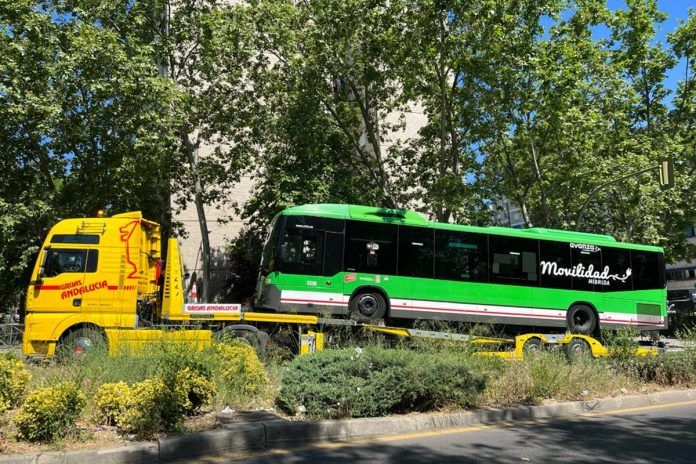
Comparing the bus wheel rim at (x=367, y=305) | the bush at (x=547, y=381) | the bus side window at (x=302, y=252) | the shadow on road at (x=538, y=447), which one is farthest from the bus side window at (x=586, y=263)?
Answer: the shadow on road at (x=538, y=447)

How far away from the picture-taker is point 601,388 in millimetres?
8672

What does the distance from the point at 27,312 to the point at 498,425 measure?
10.4 m

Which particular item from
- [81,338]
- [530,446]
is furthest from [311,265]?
[530,446]

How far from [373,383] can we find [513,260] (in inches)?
377

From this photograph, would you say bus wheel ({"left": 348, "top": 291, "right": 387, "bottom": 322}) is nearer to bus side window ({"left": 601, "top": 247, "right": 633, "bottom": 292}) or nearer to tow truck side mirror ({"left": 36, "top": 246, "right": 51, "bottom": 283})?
tow truck side mirror ({"left": 36, "top": 246, "right": 51, "bottom": 283})

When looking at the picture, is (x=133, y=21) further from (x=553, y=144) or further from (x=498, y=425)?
(x=498, y=425)

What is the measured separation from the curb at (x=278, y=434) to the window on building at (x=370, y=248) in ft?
21.2

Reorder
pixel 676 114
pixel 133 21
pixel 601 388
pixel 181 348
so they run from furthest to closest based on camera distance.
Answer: pixel 676 114 < pixel 133 21 < pixel 601 388 < pixel 181 348

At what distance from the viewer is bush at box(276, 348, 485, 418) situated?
6.52 meters

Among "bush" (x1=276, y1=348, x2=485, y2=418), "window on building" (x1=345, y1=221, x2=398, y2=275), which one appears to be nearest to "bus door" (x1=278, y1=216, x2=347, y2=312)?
"window on building" (x1=345, y1=221, x2=398, y2=275)

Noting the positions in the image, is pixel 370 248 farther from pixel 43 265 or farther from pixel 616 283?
pixel 616 283

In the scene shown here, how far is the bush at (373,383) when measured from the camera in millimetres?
6520

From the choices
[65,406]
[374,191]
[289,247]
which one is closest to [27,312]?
[289,247]

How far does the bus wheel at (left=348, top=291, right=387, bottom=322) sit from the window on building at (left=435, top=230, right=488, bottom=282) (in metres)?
1.78
